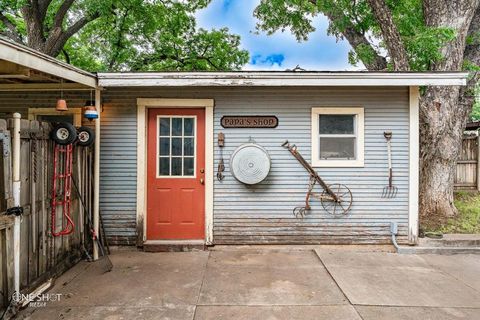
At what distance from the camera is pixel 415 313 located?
2.64 metres

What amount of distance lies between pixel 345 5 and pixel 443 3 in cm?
265

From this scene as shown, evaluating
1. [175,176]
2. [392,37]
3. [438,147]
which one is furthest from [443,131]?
[175,176]

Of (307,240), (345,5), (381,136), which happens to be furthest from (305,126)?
(345,5)

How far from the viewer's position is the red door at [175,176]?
4488 millimetres

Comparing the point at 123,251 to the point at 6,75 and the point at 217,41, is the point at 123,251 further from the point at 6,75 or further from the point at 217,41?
the point at 217,41

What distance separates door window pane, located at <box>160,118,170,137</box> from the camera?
4.52m

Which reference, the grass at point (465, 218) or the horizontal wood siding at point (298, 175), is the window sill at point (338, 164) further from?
the grass at point (465, 218)

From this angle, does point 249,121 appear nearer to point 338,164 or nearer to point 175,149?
point 175,149

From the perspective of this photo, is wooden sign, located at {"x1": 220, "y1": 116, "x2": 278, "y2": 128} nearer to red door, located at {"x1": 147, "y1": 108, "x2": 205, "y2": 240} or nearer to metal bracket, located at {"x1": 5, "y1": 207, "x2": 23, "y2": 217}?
red door, located at {"x1": 147, "y1": 108, "x2": 205, "y2": 240}

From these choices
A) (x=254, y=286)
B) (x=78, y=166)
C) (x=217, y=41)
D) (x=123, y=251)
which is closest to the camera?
(x=254, y=286)

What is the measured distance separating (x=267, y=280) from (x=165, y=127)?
8.66ft

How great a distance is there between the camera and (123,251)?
172 inches

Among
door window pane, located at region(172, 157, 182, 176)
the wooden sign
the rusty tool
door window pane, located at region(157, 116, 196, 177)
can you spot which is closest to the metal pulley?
the wooden sign

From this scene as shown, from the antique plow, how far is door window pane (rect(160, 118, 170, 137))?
1.78 m
